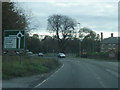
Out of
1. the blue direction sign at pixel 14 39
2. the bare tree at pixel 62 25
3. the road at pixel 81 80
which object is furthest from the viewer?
the bare tree at pixel 62 25

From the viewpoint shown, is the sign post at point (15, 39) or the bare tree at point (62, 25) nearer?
the sign post at point (15, 39)

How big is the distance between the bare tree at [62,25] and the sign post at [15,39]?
105349 mm

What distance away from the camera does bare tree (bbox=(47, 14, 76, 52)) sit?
5354 inches

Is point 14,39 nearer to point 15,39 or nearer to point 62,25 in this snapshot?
point 15,39

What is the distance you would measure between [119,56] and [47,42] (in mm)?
69605

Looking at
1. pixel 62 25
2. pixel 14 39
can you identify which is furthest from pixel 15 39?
pixel 62 25

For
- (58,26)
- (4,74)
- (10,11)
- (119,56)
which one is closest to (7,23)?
(10,11)

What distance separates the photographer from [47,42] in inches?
5763

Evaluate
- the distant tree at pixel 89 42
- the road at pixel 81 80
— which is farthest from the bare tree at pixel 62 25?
the road at pixel 81 80

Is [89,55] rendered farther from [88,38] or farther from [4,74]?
[4,74]

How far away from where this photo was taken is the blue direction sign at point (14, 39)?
29.8 meters

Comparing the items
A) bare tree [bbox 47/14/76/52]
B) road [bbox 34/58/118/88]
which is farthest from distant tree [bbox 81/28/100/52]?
road [bbox 34/58/118/88]

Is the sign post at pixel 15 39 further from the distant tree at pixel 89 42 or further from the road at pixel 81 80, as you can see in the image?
the distant tree at pixel 89 42

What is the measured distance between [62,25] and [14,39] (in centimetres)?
10738
